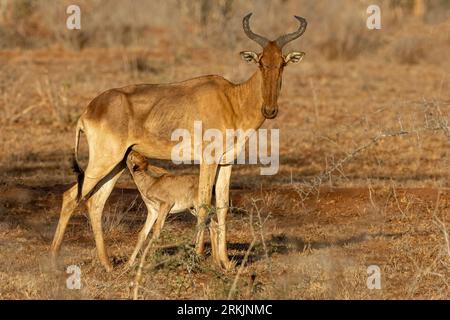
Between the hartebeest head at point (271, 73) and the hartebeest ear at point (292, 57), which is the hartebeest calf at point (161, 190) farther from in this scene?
the hartebeest ear at point (292, 57)

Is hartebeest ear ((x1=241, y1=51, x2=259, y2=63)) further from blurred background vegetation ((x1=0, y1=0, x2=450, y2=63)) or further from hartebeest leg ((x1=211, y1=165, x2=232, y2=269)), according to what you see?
blurred background vegetation ((x1=0, y1=0, x2=450, y2=63))

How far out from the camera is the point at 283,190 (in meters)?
14.1

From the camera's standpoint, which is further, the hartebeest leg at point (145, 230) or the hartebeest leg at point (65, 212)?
the hartebeest leg at point (65, 212)

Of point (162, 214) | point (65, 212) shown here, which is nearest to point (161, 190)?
point (162, 214)

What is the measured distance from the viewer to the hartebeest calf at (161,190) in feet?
33.5

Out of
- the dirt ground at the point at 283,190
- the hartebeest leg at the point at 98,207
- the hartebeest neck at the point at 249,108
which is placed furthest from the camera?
the hartebeest neck at the point at 249,108

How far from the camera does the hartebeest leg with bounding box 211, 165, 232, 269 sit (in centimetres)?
1023

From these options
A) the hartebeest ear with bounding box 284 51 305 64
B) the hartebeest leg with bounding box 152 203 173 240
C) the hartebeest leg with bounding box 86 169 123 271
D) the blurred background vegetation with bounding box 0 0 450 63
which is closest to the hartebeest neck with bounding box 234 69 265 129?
the hartebeest ear with bounding box 284 51 305 64

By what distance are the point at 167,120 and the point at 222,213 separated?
112 centimetres

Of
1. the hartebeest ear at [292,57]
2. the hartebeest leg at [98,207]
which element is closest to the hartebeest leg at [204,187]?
the hartebeest leg at [98,207]

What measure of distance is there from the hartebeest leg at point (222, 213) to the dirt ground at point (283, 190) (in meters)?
0.32

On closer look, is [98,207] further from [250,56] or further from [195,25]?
[195,25]

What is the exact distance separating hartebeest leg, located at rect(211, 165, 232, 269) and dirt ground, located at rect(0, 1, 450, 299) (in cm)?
32

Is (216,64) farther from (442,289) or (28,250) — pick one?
(442,289)
